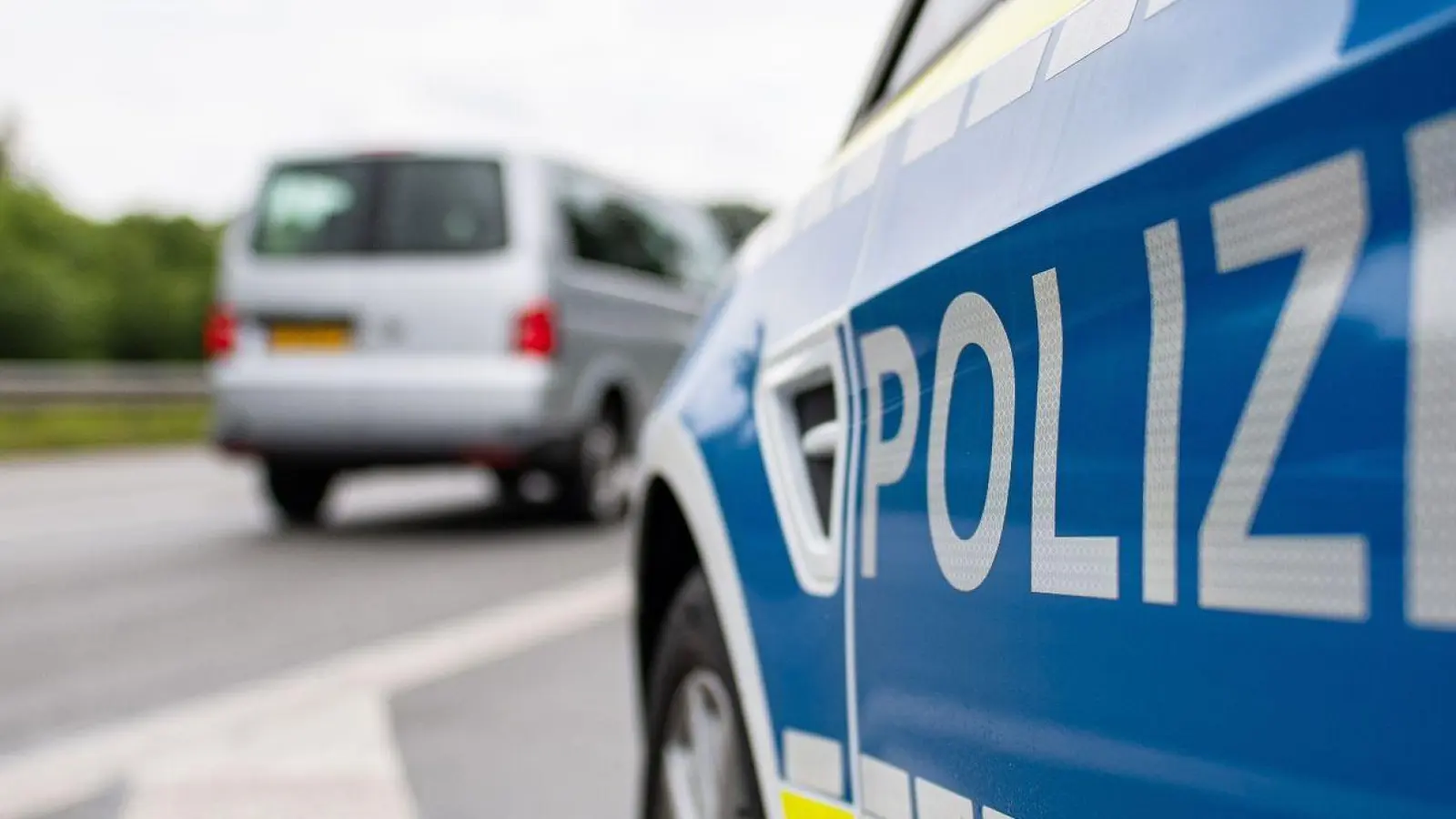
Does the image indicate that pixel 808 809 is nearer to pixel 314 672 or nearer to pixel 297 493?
pixel 314 672

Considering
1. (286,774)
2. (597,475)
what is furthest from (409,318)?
(286,774)

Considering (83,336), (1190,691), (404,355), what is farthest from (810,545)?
(83,336)

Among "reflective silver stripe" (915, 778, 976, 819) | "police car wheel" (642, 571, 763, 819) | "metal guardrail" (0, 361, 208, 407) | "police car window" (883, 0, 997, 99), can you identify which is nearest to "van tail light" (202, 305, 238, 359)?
"police car wheel" (642, 571, 763, 819)

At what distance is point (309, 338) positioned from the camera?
368 inches

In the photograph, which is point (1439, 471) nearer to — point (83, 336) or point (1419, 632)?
point (1419, 632)

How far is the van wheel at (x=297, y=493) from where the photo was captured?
10406 mm

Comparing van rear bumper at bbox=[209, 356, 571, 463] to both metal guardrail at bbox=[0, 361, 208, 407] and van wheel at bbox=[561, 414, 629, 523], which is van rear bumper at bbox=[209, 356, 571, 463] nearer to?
van wheel at bbox=[561, 414, 629, 523]

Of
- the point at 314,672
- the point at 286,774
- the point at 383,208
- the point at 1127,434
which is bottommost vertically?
the point at 286,774

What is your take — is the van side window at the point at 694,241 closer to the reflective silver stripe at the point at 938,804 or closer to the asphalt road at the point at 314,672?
the asphalt road at the point at 314,672

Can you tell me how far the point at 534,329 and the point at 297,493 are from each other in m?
2.09

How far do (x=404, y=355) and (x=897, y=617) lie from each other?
305 inches

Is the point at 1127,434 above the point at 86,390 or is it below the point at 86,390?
below

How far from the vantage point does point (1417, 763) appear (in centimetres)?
99

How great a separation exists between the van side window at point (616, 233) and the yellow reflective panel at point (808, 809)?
7.85 metres
